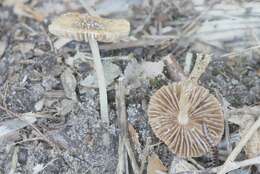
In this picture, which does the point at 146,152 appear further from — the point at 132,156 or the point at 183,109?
the point at 183,109

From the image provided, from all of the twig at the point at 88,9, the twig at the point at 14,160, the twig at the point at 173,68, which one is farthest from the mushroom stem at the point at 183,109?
the twig at the point at 88,9

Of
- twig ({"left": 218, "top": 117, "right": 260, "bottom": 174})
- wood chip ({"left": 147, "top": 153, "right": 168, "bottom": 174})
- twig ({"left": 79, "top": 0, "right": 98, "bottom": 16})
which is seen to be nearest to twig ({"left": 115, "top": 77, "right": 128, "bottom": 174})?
wood chip ({"left": 147, "top": 153, "right": 168, "bottom": 174})

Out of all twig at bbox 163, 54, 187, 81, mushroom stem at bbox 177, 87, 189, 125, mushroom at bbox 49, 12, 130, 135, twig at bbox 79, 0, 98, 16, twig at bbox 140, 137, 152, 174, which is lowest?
twig at bbox 140, 137, 152, 174

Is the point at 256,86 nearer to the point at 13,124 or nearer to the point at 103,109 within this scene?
the point at 103,109

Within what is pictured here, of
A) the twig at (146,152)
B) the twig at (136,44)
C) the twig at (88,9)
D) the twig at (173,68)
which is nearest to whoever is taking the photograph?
the twig at (146,152)

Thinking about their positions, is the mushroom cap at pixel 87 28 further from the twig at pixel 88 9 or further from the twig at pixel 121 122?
the twig at pixel 88 9

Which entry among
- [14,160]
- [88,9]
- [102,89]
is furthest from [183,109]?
[88,9]

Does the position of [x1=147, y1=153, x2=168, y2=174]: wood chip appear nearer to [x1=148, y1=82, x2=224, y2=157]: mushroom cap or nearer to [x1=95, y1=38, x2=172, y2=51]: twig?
[x1=148, y1=82, x2=224, y2=157]: mushroom cap
